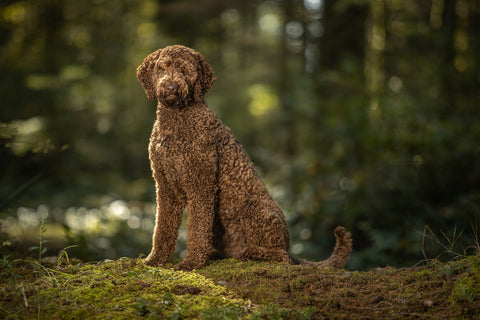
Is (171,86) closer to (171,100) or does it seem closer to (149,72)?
(171,100)

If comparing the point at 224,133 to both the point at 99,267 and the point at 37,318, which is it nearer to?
the point at 99,267

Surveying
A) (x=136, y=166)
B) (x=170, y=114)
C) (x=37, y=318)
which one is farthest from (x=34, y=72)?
(x=37, y=318)

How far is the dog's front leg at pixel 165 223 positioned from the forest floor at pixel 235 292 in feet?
0.98

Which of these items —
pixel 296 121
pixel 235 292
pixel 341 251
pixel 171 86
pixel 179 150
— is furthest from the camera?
pixel 296 121

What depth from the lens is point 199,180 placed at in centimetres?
377

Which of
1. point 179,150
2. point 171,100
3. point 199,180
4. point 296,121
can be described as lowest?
point 199,180

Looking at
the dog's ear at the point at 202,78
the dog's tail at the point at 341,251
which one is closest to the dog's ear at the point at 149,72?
the dog's ear at the point at 202,78

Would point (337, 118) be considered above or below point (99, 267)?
above

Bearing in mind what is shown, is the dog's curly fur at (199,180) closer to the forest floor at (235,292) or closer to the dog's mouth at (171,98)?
the dog's mouth at (171,98)

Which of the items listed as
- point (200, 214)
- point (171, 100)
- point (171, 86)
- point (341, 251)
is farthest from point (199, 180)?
point (341, 251)

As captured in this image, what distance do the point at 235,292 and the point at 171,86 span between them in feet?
5.76

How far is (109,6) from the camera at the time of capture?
11656 mm

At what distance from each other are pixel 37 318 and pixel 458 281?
297cm

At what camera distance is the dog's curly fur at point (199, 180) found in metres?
3.70
